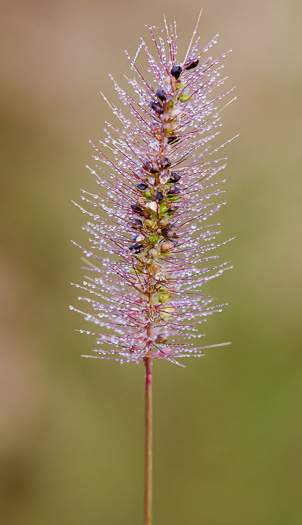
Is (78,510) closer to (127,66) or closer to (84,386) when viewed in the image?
(84,386)

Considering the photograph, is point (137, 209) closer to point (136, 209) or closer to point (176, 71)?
point (136, 209)

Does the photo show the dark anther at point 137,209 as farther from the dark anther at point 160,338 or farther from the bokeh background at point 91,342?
the bokeh background at point 91,342

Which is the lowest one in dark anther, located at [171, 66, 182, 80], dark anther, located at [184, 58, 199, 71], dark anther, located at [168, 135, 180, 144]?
dark anther, located at [168, 135, 180, 144]

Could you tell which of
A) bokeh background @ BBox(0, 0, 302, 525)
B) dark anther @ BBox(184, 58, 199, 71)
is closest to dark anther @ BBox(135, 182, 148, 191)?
dark anther @ BBox(184, 58, 199, 71)

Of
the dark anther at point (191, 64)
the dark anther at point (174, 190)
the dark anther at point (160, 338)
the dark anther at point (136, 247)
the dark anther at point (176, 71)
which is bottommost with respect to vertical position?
the dark anther at point (160, 338)

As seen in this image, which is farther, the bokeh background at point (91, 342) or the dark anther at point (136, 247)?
the bokeh background at point (91, 342)

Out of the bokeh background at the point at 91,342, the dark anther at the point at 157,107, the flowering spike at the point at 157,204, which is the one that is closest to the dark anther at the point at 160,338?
the flowering spike at the point at 157,204

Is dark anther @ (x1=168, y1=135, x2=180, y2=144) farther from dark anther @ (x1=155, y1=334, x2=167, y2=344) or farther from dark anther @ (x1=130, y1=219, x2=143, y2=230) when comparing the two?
dark anther @ (x1=155, y1=334, x2=167, y2=344)

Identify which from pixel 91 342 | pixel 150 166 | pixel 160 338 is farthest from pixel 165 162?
pixel 91 342
